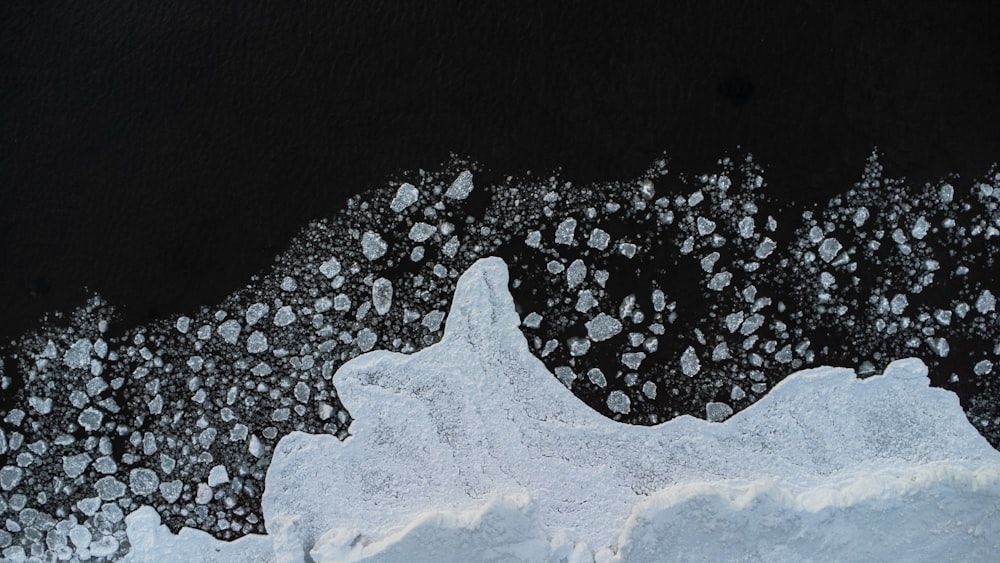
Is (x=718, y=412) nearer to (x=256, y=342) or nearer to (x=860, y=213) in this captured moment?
(x=860, y=213)

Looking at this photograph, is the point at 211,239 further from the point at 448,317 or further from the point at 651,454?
the point at 651,454

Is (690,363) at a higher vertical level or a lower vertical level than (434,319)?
lower

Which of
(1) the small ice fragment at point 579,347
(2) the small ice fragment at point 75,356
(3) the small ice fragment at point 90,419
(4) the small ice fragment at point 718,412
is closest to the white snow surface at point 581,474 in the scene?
(4) the small ice fragment at point 718,412

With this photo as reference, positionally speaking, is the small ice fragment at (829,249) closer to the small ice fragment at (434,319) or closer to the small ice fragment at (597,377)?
the small ice fragment at (597,377)

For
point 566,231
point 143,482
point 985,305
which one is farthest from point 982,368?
point 143,482

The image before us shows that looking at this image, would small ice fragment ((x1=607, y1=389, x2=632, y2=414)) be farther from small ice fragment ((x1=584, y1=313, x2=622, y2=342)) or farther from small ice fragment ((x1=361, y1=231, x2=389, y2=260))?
small ice fragment ((x1=361, y1=231, x2=389, y2=260))
